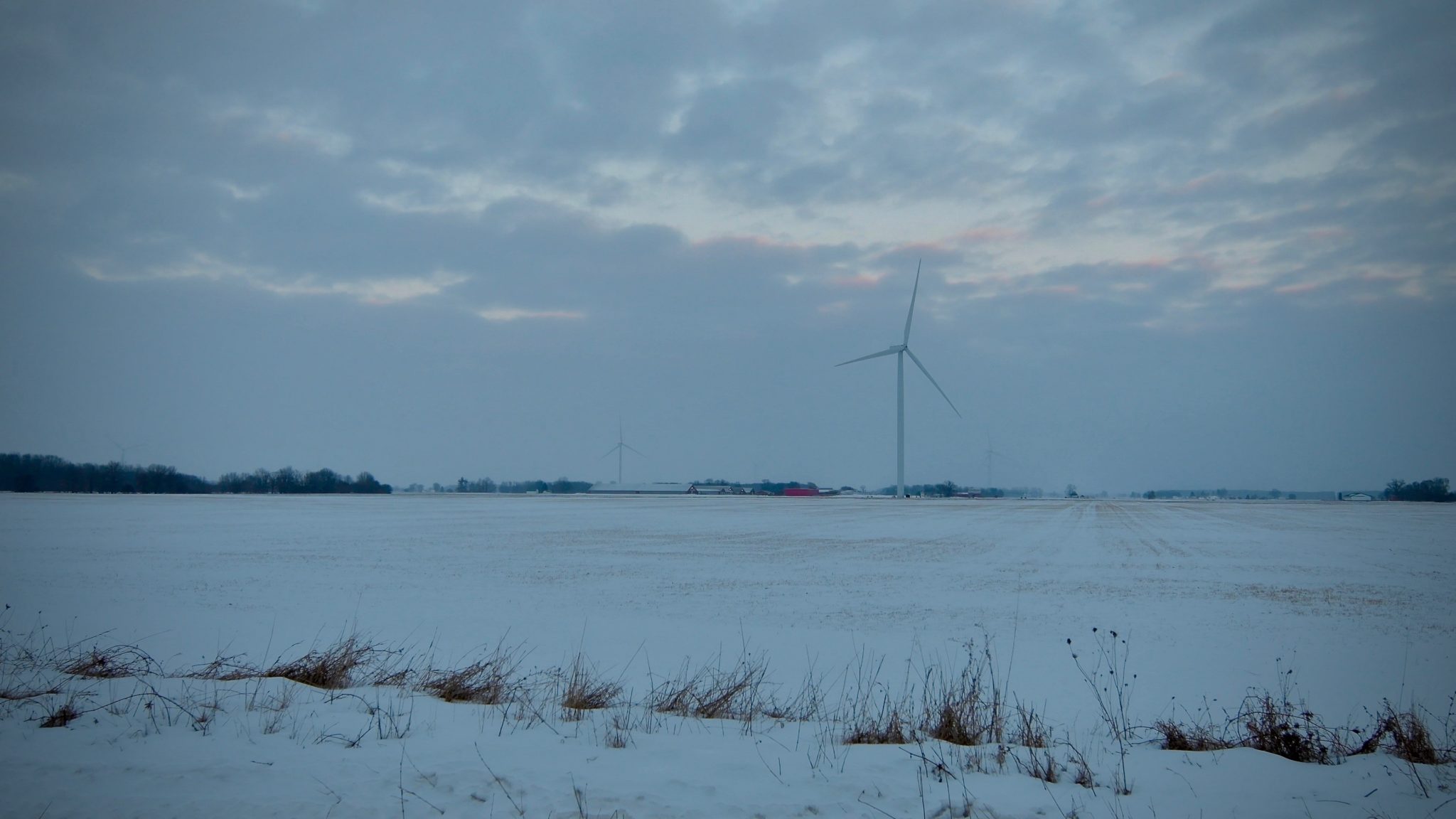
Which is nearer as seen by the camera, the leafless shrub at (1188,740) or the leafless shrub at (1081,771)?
the leafless shrub at (1081,771)

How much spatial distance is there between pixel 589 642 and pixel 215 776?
9850 millimetres

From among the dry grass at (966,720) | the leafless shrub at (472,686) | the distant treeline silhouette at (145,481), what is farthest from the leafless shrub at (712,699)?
the distant treeline silhouette at (145,481)

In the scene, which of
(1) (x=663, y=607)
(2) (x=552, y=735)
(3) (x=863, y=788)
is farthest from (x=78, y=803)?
(1) (x=663, y=607)

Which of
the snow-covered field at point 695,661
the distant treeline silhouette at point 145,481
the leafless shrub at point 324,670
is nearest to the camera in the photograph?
the snow-covered field at point 695,661

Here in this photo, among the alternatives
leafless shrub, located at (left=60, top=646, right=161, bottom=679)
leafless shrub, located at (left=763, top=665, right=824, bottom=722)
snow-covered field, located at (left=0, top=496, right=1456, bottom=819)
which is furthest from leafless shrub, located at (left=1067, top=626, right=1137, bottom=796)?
leafless shrub, located at (left=60, top=646, right=161, bottom=679)

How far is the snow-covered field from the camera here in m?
6.58

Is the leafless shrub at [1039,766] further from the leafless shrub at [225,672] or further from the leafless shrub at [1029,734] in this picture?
the leafless shrub at [225,672]

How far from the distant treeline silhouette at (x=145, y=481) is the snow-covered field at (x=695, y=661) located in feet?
319

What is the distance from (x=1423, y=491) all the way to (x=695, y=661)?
769 ft

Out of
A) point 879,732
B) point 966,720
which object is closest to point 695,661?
point 879,732

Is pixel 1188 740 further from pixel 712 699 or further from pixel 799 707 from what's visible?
pixel 712 699

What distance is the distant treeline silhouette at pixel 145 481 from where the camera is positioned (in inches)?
4458

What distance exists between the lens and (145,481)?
486ft

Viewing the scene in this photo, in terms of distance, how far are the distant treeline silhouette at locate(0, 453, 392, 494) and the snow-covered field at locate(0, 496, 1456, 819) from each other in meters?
97.2
